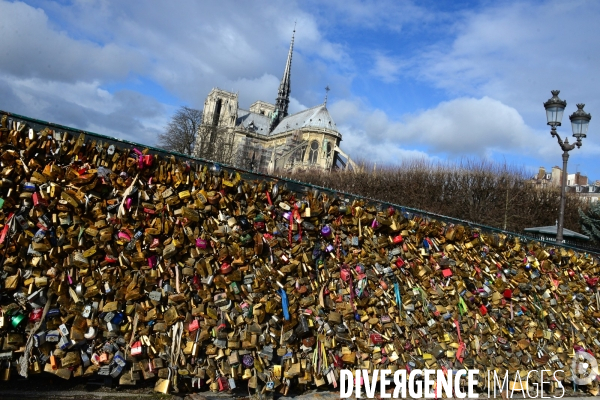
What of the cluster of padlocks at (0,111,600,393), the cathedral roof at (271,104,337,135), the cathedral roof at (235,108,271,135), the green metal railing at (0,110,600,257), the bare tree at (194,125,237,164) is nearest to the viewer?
the cluster of padlocks at (0,111,600,393)

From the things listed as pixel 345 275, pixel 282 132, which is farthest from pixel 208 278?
pixel 282 132

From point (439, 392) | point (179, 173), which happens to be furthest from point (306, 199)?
point (439, 392)

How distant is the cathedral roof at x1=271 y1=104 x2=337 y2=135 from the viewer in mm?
79438

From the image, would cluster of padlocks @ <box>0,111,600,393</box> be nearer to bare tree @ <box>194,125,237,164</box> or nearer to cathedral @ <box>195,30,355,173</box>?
bare tree @ <box>194,125,237,164</box>

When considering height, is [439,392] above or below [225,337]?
below

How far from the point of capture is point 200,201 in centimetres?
409

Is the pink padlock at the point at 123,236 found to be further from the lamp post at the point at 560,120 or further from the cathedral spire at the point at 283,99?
the cathedral spire at the point at 283,99

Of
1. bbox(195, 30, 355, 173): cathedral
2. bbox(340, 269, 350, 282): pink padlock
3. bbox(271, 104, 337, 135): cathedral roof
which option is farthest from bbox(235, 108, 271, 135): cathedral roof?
bbox(340, 269, 350, 282): pink padlock

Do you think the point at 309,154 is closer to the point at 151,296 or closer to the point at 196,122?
the point at 196,122

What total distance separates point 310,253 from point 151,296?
166 centimetres

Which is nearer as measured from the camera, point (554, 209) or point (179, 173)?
point (179, 173)

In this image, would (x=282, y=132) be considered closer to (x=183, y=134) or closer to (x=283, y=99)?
(x=283, y=99)

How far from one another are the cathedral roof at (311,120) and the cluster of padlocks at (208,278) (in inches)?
2861

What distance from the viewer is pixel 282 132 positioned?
86.1 m
